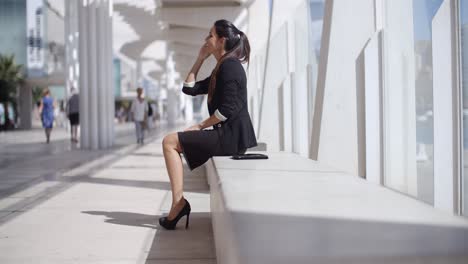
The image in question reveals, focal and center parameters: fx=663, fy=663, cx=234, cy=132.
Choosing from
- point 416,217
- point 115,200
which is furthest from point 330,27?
point 416,217

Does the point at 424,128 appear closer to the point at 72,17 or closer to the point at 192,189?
the point at 192,189

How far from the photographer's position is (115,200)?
7.70 m

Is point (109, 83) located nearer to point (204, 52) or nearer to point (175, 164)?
point (204, 52)

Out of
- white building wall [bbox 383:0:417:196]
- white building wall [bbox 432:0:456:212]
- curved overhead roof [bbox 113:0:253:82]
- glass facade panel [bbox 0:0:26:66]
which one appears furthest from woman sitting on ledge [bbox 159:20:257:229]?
glass facade panel [bbox 0:0:26:66]

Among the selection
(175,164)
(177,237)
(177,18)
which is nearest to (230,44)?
(175,164)

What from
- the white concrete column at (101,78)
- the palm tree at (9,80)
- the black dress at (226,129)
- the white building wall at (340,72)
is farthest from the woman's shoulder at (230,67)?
the palm tree at (9,80)

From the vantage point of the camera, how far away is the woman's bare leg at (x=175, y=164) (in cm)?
531

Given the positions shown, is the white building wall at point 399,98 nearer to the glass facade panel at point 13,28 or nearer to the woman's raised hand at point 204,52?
the woman's raised hand at point 204,52

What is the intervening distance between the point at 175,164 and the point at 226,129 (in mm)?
499

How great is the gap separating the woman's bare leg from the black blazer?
1.15ft

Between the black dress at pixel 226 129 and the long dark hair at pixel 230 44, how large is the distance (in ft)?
0.37

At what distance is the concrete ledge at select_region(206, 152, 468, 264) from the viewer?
94.2 inches

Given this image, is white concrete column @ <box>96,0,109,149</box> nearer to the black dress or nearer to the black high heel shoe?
the black high heel shoe

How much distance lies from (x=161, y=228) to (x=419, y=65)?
2.65 metres
